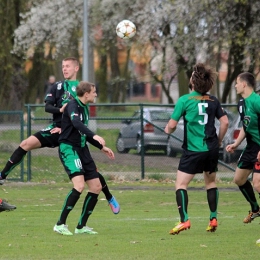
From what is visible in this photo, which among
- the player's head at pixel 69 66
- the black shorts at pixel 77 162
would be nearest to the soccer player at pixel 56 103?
the player's head at pixel 69 66

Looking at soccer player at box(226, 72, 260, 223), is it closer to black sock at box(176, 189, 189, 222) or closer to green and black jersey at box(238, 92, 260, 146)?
green and black jersey at box(238, 92, 260, 146)

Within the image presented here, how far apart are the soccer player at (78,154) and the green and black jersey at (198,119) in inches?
38.8

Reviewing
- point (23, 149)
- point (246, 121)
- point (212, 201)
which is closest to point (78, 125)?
point (212, 201)

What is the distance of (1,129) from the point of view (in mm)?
19953

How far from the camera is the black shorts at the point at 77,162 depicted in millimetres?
10555

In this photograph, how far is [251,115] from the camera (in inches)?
434

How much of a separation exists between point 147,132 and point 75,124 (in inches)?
358

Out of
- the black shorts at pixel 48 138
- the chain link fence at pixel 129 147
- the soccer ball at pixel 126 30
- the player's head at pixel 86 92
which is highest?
the soccer ball at pixel 126 30

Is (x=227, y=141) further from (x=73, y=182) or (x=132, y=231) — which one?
(x=73, y=182)

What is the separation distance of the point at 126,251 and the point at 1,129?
36.8ft

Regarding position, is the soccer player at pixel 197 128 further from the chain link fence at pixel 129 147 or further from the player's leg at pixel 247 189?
the chain link fence at pixel 129 147

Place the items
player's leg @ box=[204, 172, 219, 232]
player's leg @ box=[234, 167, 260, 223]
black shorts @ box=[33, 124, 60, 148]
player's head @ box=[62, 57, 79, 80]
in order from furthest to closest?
black shorts @ box=[33, 124, 60, 148], player's head @ box=[62, 57, 79, 80], player's leg @ box=[234, 167, 260, 223], player's leg @ box=[204, 172, 219, 232]

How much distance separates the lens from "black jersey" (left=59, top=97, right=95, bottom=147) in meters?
10.4

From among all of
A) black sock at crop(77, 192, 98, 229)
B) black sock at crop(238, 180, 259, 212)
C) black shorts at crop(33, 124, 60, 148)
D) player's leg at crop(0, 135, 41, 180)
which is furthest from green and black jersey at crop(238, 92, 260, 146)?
player's leg at crop(0, 135, 41, 180)
